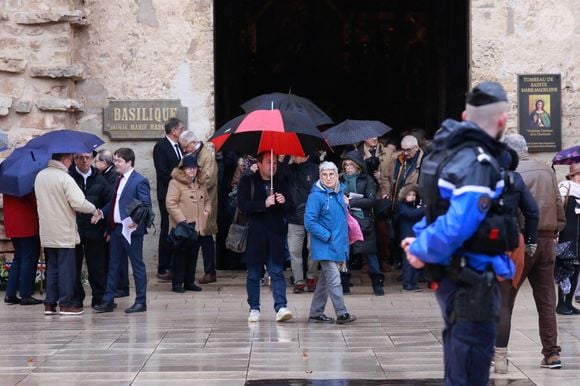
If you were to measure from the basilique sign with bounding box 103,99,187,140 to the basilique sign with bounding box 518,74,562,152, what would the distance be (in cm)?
436

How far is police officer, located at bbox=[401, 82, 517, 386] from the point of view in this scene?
601cm

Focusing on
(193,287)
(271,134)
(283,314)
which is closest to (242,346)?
(283,314)

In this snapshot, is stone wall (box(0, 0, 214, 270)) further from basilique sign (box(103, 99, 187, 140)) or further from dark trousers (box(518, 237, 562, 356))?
dark trousers (box(518, 237, 562, 356))

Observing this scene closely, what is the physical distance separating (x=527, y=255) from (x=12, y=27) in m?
8.45

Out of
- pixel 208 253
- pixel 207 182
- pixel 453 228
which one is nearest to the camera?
→ pixel 453 228

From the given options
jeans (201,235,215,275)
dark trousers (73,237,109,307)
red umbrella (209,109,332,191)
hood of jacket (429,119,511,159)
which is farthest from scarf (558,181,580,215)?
hood of jacket (429,119,511,159)

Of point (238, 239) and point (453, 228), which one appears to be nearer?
point (453, 228)

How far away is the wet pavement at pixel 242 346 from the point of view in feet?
29.2

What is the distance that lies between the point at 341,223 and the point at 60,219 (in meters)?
2.89

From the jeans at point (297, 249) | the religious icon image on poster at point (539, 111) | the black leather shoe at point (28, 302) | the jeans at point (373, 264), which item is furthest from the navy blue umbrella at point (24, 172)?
the religious icon image on poster at point (539, 111)

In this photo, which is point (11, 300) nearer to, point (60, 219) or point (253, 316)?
point (60, 219)

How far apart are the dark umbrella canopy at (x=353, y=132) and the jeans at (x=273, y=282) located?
3.20m

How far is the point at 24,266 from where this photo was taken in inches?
529

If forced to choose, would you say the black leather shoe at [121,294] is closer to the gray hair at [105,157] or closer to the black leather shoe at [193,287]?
the black leather shoe at [193,287]
